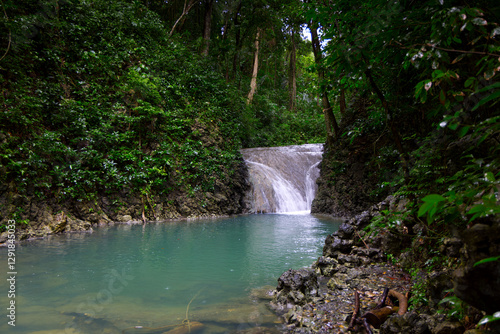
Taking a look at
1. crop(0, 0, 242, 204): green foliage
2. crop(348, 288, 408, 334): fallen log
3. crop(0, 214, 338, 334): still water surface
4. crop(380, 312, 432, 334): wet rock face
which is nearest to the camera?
crop(380, 312, 432, 334): wet rock face

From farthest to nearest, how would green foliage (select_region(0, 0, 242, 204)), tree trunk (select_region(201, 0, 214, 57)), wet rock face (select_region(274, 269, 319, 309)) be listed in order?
tree trunk (select_region(201, 0, 214, 57)), green foliage (select_region(0, 0, 242, 204)), wet rock face (select_region(274, 269, 319, 309))

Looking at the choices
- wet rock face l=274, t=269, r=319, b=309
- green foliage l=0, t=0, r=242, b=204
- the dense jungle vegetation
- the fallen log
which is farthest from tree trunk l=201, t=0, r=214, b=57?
the fallen log

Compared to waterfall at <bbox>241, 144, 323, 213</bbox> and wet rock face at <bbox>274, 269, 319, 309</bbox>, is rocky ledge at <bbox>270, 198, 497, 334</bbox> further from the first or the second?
waterfall at <bbox>241, 144, 323, 213</bbox>

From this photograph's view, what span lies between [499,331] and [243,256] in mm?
4691

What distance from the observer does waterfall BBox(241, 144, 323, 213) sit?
42.8ft

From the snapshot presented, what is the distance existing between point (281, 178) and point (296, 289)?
424 inches

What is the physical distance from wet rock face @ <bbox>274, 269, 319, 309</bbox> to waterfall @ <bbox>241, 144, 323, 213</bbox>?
30.5 feet

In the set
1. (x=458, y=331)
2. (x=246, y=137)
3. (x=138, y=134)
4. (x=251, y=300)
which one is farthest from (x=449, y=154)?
(x=246, y=137)

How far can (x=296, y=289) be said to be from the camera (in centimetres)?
331

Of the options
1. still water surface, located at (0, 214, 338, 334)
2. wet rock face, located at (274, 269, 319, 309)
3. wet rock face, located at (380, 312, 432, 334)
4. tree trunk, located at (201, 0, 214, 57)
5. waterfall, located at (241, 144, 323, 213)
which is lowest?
still water surface, located at (0, 214, 338, 334)

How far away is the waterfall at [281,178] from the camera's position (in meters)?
13.0

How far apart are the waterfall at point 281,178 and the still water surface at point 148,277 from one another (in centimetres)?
500

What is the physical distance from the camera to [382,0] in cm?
220

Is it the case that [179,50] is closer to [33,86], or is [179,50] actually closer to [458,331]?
[33,86]
